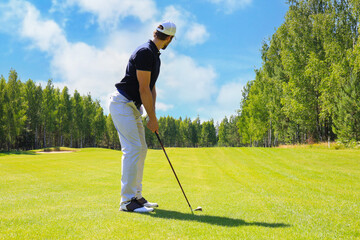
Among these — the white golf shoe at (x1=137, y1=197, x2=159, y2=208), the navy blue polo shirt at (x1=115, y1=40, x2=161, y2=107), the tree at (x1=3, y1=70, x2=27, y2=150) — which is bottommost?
the white golf shoe at (x1=137, y1=197, x2=159, y2=208)

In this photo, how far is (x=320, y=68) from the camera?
2591cm

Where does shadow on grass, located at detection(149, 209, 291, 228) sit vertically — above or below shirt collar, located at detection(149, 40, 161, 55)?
below

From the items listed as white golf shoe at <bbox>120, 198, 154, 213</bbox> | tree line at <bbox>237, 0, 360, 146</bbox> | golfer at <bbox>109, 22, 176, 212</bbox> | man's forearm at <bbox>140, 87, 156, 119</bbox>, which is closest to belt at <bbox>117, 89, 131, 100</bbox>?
golfer at <bbox>109, 22, 176, 212</bbox>

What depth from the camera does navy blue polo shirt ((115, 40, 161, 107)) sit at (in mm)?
3477

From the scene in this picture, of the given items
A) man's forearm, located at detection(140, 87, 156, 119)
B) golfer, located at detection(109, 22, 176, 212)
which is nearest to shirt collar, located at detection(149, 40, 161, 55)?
golfer, located at detection(109, 22, 176, 212)

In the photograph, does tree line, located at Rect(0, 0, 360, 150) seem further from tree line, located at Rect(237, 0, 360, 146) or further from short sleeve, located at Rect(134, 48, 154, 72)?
short sleeve, located at Rect(134, 48, 154, 72)

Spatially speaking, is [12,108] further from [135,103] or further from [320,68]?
[135,103]

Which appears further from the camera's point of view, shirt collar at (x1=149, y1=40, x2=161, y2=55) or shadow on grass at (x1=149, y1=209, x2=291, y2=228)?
shirt collar at (x1=149, y1=40, x2=161, y2=55)

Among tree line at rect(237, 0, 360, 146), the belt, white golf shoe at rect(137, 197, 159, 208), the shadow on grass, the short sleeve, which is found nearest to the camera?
the shadow on grass

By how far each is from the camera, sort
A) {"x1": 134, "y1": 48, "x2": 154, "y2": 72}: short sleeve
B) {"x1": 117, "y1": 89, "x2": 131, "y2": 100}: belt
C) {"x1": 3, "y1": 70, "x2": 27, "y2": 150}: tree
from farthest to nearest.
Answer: {"x1": 3, "y1": 70, "x2": 27, "y2": 150}: tree < {"x1": 117, "y1": 89, "x2": 131, "y2": 100}: belt < {"x1": 134, "y1": 48, "x2": 154, "y2": 72}: short sleeve

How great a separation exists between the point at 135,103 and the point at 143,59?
2.32 feet

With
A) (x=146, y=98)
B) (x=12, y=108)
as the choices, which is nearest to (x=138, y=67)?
(x=146, y=98)

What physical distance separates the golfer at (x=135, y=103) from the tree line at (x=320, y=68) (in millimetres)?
23832

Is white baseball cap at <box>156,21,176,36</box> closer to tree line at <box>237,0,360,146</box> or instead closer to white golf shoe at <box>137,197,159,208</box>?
white golf shoe at <box>137,197,159,208</box>
